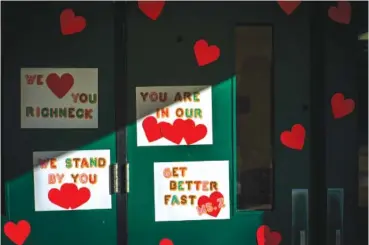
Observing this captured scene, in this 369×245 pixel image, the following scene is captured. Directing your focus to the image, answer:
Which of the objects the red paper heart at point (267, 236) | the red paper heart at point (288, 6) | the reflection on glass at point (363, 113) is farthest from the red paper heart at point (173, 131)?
the reflection on glass at point (363, 113)

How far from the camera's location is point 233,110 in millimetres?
3172

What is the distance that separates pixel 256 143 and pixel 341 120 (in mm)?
545

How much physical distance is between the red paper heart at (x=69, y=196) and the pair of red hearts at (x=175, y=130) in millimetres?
504

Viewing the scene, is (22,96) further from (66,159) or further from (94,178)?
(94,178)

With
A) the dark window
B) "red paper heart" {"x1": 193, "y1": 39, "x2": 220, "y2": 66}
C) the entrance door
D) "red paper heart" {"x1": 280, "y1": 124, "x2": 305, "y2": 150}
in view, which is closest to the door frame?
the entrance door

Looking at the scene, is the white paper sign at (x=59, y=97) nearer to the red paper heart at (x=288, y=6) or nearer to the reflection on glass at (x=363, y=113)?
the red paper heart at (x=288, y=6)

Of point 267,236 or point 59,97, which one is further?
Result: point 267,236

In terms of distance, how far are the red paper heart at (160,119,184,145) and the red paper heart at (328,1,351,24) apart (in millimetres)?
1137

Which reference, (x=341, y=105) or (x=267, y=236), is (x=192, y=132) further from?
(x=341, y=105)

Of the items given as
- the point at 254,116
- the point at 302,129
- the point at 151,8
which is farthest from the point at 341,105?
the point at 151,8

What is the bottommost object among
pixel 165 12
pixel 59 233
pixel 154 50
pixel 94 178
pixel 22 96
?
pixel 59 233

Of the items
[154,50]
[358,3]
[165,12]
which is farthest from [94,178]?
[358,3]

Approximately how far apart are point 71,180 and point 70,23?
0.92 metres

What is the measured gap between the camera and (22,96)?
121 inches
